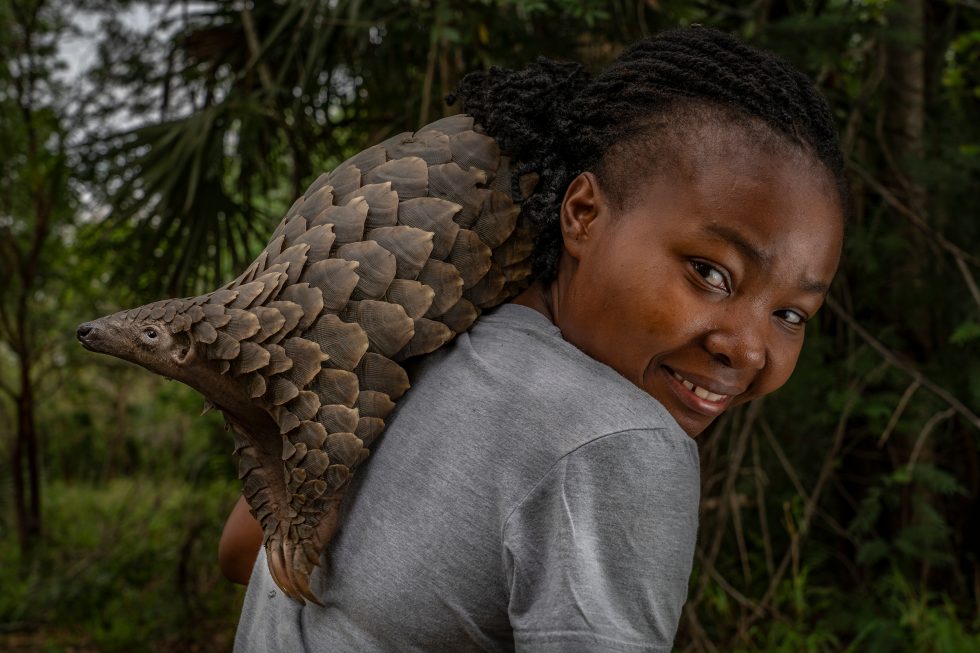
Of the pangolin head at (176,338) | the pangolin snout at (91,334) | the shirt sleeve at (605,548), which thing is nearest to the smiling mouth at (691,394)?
the shirt sleeve at (605,548)

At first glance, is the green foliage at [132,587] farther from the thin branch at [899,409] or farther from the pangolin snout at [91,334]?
the pangolin snout at [91,334]

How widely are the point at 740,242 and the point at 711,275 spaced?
48 millimetres

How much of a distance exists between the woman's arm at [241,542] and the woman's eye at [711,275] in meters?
0.76

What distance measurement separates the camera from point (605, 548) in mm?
925

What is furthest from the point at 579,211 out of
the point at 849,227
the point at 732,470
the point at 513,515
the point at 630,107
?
the point at 849,227

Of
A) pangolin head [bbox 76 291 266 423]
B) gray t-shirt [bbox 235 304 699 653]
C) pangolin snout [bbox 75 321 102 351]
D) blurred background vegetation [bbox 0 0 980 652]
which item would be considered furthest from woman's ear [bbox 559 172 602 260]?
blurred background vegetation [bbox 0 0 980 652]

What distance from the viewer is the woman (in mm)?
943

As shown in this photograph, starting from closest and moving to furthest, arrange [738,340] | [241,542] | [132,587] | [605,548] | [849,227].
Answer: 1. [605,548]
2. [738,340]
3. [241,542]
4. [849,227]
5. [132,587]

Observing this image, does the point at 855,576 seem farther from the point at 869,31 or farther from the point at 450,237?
the point at 450,237

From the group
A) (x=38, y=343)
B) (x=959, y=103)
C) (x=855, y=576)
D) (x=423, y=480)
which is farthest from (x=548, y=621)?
(x=38, y=343)

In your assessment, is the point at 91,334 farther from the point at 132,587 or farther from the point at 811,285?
the point at 132,587

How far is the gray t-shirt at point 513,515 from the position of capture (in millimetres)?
927

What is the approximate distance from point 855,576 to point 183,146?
297cm

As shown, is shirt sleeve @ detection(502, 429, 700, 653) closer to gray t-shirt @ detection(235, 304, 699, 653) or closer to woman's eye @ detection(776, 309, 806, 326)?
gray t-shirt @ detection(235, 304, 699, 653)
